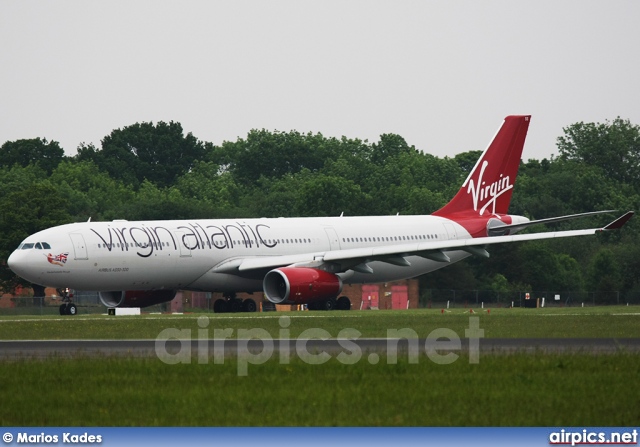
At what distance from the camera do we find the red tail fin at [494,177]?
60125mm

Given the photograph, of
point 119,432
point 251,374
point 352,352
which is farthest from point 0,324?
point 119,432

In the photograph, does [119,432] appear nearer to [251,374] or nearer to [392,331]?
[251,374]

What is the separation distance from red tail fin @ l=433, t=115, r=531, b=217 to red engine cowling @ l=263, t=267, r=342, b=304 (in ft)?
39.8

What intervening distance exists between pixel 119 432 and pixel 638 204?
324 feet

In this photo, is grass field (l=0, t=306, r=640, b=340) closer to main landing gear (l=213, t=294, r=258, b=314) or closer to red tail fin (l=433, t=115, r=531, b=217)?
main landing gear (l=213, t=294, r=258, b=314)

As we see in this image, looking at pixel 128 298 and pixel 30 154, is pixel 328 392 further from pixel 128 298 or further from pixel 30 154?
pixel 30 154

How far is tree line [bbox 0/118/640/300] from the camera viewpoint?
7475 centimetres

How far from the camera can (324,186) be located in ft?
329

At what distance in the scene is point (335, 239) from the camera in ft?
181

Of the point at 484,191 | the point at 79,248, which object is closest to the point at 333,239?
the point at 484,191

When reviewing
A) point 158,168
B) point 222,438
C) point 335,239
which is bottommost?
point 222,438

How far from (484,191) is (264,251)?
12.6 metres

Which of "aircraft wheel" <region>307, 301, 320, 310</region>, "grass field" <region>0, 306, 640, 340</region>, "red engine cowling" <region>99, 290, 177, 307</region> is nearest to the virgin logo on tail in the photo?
"aircraft wheel" <region>307, 301, 320, 310</region>

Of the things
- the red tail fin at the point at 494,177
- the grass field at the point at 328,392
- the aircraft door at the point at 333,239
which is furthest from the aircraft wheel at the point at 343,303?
the grass field at the point at 328,392
